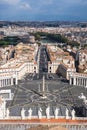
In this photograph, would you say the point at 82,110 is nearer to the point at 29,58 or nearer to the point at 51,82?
the point at 51,82

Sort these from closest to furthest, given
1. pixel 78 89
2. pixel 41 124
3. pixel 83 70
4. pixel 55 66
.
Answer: pixel 41 124, pixel 78 89, pixel 83 70, pixel 55 66

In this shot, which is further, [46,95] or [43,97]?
[46,95]

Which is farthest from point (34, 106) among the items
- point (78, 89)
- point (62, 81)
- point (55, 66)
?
point (55, 66)

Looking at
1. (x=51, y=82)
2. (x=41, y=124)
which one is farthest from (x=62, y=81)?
(x=41, y=124)

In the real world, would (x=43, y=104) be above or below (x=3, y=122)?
below

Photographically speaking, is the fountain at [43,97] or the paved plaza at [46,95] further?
the fountain at [43,97]

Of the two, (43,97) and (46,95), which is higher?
(43,97)

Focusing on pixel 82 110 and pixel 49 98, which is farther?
pixel 49 98

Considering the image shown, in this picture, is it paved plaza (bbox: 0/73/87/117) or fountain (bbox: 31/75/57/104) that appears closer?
paved plaza (bbox: 0/73/87/117)

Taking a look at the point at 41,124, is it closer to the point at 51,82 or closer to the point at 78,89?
the point at 78,89

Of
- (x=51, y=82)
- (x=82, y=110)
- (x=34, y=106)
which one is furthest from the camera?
(x=51, y=82)
